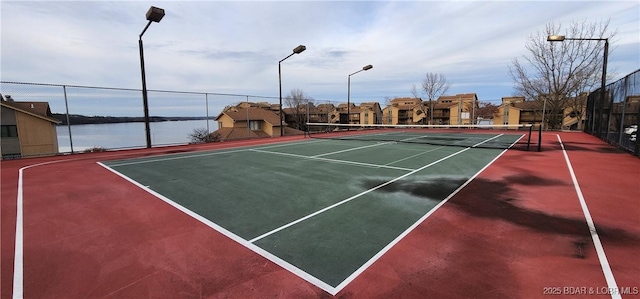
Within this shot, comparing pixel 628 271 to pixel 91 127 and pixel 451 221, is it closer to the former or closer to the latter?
pixel 451 221

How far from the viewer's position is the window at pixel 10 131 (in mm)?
18672

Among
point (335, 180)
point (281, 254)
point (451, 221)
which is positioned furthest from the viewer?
point (335, 180)

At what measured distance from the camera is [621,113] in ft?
36.8

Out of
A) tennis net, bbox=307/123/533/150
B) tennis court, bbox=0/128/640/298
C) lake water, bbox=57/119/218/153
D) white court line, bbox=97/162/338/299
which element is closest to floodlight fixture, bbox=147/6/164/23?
lake water, bbox=57/119/218/153

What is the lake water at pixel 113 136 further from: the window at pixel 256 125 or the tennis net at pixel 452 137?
the window at pixel 256 125

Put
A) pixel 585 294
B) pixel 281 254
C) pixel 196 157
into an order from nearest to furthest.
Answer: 1. pixel 585 294
2. pixel 281 254
3. pixel 196 157

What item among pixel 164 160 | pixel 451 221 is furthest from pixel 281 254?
pixel 164 160

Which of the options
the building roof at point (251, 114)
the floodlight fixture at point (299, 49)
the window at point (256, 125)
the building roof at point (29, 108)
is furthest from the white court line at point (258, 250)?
the window at point (256, 125)

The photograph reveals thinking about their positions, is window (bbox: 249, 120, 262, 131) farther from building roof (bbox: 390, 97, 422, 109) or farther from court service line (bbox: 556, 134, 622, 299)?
building roof (bbox: 390, 97, 422, 109)

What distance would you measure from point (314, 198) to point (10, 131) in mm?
24964

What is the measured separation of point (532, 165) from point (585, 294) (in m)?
7.19

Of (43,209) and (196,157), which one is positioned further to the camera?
(196,157)

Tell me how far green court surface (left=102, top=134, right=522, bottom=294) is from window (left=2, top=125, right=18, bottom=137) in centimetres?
1663

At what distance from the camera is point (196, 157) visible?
1047 cm
